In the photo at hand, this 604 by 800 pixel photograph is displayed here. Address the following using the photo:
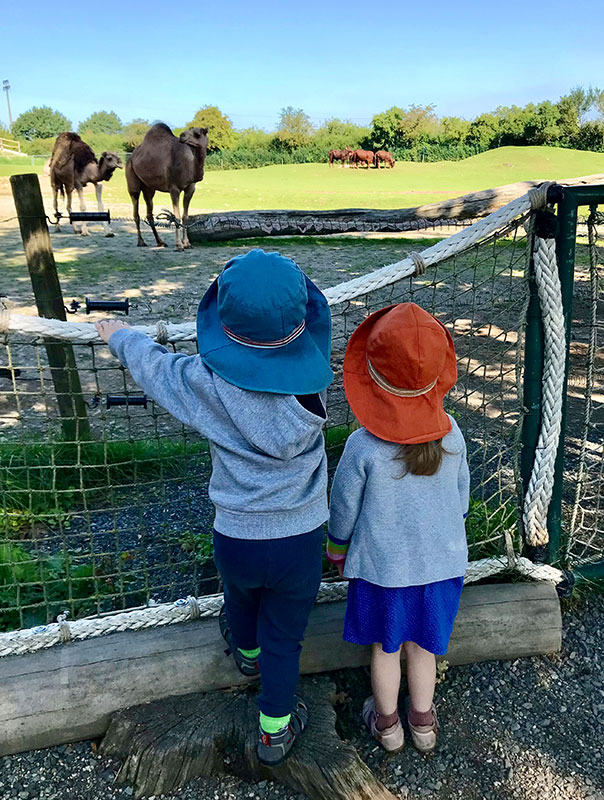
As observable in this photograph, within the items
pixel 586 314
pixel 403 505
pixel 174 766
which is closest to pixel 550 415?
pixel 403 505

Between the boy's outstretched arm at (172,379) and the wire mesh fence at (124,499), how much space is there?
33 cm

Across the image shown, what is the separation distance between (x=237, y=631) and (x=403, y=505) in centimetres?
68

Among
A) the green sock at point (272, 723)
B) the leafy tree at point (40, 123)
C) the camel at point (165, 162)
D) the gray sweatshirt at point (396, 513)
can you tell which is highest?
the leafy tree at point (40, 123)

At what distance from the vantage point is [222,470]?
1.74 metres

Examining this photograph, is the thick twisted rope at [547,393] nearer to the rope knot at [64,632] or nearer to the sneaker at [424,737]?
the sneaker at [424,737]

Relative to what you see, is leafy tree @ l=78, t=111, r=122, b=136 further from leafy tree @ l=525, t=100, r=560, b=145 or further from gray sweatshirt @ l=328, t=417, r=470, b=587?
gray sweatshirt @ l=328, t=417, r=470, b=587

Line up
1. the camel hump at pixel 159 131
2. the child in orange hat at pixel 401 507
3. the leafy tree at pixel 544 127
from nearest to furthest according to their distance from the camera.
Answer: the child in orange hat at pixel 401 507 < the camel hump at pixel 159 131 < the leafy tree at pixel 544 127

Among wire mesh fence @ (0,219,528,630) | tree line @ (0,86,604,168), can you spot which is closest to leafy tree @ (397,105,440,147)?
tree line @ (0,86,604,168)

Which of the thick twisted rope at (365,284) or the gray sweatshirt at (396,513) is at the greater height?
the thick twisted rope at (365,284)

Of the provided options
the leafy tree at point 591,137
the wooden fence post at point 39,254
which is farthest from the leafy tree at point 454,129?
the wooden fence post at point 39,254

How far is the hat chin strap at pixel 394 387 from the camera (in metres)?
1.73

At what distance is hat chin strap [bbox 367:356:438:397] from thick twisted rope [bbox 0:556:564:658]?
0.97 metres

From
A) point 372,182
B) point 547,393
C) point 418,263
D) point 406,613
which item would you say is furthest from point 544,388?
point 372,182

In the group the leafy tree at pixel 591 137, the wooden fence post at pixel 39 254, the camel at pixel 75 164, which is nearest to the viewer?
the wooden fence post at pixel 39 254
